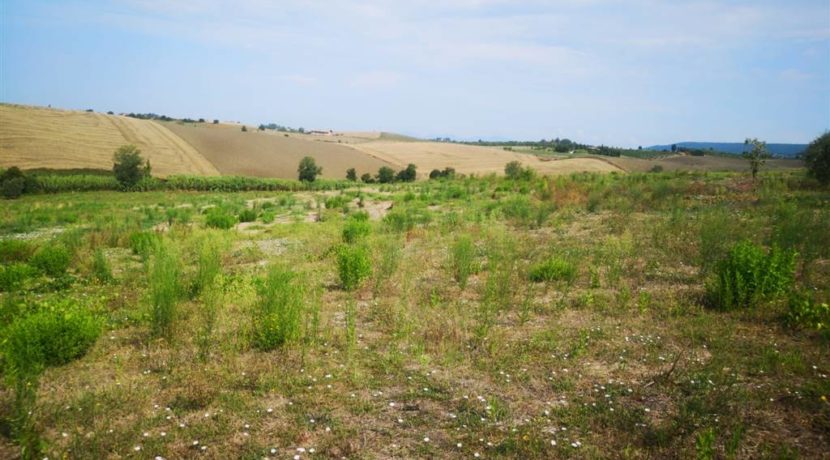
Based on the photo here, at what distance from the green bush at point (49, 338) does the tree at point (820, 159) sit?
3673 cm

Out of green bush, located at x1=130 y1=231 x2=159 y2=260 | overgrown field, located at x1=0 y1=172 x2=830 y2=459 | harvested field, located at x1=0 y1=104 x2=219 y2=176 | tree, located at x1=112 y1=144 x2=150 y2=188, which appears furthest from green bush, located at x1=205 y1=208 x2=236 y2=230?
harvested field, located at x1=0 y1=104 x2=219 y2=176

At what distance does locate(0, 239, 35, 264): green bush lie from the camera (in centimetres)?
1202

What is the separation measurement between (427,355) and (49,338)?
5.15 metres

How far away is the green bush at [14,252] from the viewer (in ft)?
39.4

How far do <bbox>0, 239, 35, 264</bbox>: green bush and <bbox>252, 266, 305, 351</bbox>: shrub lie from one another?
9.14 meters

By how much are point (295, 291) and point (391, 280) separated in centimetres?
311

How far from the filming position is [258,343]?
265 inches

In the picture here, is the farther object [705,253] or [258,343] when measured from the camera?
[705,253]

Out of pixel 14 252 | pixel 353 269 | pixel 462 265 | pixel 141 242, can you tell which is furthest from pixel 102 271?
pixel 462 265

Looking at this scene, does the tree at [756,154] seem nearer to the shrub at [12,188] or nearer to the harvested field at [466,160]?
the harvested field at [466,160]

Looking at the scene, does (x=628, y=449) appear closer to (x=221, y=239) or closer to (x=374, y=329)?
(x=374, y=329)

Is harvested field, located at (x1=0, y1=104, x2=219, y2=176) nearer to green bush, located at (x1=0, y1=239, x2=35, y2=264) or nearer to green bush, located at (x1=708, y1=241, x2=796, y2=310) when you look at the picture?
green bush, located at (x1=0, y1=239, x2=35, y2=264)

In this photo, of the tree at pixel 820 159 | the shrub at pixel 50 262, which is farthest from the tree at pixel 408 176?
the shrub at pixel 50 262

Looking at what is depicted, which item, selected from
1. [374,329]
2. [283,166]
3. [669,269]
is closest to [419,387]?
[374,329]
